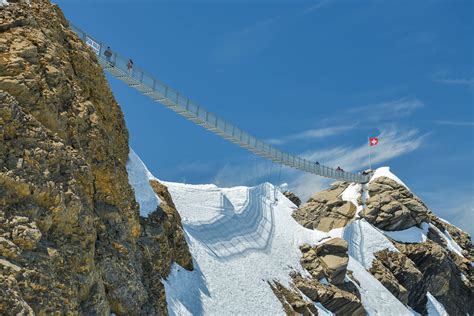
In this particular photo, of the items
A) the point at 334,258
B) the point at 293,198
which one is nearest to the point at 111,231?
the point at 334,258

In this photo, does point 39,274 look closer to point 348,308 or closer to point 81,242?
point 81,242

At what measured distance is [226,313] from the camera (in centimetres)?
2612

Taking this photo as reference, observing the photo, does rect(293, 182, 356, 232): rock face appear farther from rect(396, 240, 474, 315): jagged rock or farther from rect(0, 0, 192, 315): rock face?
rect(0, 0, 192, 315): rock face

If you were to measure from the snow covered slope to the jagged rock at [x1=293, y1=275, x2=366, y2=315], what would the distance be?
889mm

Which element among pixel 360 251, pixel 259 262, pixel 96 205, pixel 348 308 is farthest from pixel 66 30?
pixel 360 251

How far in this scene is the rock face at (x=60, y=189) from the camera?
517 inches

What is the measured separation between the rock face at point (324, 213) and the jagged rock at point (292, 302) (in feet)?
66.7

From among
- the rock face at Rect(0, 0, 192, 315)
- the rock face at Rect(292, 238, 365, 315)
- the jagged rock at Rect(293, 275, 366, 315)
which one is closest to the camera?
the rock face at Rect(0, 0, 192, 315)

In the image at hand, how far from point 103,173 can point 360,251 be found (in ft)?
132

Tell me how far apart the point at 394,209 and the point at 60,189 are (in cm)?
5203

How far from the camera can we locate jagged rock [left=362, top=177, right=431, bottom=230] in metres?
58.8

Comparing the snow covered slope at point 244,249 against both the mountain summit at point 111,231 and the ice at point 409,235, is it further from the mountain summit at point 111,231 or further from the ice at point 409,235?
the ice at point 409,235

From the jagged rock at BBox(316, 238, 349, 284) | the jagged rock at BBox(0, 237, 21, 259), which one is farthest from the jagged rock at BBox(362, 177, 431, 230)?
the jagged rock at BBox(0, 237, 21, 259)

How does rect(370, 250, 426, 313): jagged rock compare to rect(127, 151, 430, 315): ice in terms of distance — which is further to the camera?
rect(370, 250, 426, 313): jagged rock
